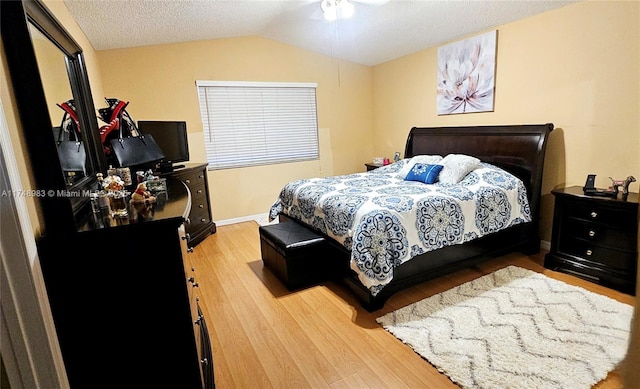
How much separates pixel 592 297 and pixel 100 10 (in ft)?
14.7

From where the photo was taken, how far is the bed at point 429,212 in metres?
2.32

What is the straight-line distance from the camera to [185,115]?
4348mm

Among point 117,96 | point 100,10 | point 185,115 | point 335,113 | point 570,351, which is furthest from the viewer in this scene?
point 335,113

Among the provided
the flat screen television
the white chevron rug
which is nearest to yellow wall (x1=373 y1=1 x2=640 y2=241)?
the white chevron rug

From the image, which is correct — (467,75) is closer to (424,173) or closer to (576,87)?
(576,87)

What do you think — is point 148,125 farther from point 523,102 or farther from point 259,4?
point 523,102

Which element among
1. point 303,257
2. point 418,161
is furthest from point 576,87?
point 303,257

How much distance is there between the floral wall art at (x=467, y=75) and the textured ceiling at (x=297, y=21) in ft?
0.48

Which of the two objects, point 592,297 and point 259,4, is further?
point 259,4

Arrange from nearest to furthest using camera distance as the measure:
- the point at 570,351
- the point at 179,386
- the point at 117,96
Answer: the point at 179,386
the point at 570,351
the point at 117,96

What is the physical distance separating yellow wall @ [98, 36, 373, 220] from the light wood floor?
1.81 m

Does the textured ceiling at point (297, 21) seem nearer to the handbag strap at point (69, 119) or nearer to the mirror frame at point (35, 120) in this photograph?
the handbag strap at point (69, 119)

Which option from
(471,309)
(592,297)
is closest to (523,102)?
(592,297)

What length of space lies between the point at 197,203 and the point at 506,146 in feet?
11.6
